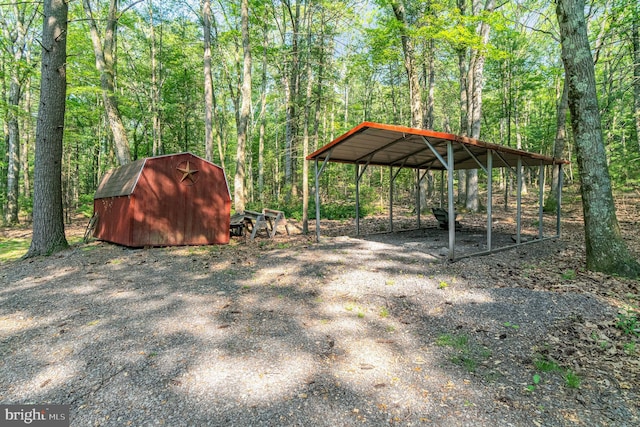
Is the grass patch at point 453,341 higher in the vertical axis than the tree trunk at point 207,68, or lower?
lower

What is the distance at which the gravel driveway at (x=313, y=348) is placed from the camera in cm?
231

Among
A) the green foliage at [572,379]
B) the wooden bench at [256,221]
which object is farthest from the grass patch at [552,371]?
the wooden bench at [256,221]

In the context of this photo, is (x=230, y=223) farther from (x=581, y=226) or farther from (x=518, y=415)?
(x=581, y=226)

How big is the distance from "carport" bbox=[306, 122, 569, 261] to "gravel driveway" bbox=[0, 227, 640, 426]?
236 centimetres

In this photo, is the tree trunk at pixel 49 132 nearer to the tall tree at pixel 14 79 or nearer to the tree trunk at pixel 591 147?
the tall tree at pixel 14 79

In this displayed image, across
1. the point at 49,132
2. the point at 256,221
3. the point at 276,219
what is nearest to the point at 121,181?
the point at 49,132

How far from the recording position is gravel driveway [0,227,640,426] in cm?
231

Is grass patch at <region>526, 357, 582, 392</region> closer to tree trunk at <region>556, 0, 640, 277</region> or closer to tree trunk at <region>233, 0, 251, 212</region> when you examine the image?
tree trunk at <region>556, 0, 640, 277</region>

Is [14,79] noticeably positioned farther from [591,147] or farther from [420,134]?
[591,147]

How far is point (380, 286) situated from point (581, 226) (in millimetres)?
10617

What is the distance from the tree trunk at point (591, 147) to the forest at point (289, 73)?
4.20 meters

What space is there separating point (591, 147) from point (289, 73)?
13767 mm

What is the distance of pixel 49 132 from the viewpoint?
744cm

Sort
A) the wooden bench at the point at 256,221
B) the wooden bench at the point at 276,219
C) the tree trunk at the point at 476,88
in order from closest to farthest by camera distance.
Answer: the wooden bench at the point at 256,221 → the wooden bench at the point at 276,219 → the tree trunk at the point at 476,88
